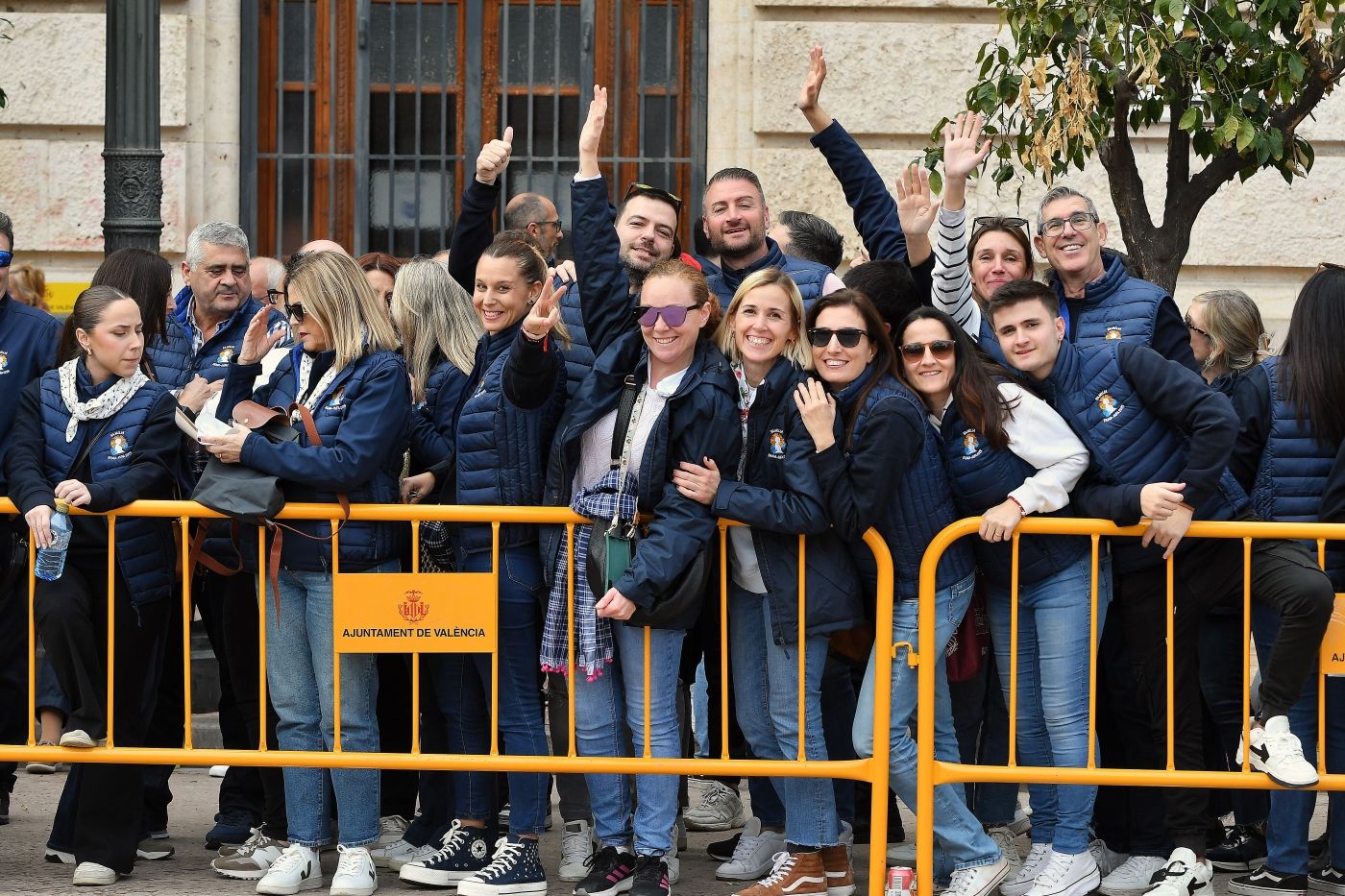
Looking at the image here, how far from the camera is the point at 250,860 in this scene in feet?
18.5

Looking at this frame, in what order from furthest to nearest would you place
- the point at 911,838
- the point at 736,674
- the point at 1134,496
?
the point at 911,838
the point at 736,674
the point at 1134,496

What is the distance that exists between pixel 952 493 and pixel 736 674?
84cm

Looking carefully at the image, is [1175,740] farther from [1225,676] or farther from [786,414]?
[786,414]

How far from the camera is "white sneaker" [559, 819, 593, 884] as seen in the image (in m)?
5.64

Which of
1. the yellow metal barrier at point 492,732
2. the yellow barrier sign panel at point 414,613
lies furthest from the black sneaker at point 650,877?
the yellow barrier sign panel at point 414,613

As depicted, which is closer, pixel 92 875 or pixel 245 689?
pixel 92 875

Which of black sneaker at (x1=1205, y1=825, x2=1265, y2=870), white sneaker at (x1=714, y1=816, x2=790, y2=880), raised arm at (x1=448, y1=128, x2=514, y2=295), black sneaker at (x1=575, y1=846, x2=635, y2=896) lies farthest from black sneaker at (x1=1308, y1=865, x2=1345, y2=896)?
raised arm at (x1=448, y1=128, x2=514, y2=295)

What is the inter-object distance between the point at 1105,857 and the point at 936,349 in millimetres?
1757

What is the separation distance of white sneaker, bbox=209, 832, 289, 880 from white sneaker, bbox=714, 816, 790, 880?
1425 mm

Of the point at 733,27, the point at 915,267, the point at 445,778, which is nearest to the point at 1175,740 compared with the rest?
the point at 915,267

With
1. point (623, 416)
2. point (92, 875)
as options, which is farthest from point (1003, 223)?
point (92, 875)

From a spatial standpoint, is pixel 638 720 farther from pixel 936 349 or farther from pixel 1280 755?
pixel 1280 755

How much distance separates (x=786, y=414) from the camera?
17.0ft

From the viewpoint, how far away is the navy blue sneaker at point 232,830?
5.93 m
